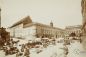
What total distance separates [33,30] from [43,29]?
107 mm

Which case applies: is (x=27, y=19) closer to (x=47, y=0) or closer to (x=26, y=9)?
(x=26, y=9)

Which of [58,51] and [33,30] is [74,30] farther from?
[33,30]

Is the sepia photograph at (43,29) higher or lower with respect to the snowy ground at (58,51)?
higher

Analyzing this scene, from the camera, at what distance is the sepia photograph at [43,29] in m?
2.06

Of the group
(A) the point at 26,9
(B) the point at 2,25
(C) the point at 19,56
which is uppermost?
(A) the point at 26,9

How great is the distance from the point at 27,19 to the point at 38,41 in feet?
0.85

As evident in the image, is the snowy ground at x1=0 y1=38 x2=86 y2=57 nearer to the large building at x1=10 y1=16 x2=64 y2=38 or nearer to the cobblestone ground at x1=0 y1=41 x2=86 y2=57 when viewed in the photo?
the cobblestone ground at x1=0 y1=41 x2=86 y2=57

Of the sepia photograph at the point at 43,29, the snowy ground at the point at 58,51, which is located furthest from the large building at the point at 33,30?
the snowy ground at the point at 58,51

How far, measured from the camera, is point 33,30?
2.08 metres

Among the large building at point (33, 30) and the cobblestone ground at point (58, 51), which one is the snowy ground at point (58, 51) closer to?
the cobblestone ground at point (58, 51)

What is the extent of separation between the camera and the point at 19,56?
2.06 meters

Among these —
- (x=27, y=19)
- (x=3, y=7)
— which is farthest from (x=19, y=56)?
(x=3, y=7)

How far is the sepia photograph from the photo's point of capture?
206 cm

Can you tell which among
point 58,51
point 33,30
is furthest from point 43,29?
point 58,51
